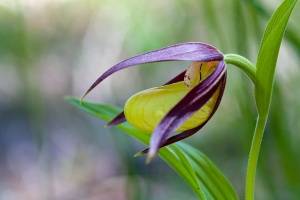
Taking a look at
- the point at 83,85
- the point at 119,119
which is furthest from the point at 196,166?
the point at 83,85

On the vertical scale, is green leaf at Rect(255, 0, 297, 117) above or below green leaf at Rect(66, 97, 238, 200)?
above

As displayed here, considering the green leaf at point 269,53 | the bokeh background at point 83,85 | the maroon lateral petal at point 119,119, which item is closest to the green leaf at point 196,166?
the maroon lateral petal at point 119,119

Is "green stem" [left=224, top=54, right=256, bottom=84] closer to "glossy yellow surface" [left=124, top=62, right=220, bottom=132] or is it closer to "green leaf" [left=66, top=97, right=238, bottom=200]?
"glossy yellow surface" [left=124, top=62, right=220, bottom=132]

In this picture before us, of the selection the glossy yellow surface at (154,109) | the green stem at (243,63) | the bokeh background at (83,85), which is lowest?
the bokeh background at (83,85)

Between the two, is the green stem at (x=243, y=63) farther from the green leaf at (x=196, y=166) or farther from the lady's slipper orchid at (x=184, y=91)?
the green leaf at (x=196, y=166)

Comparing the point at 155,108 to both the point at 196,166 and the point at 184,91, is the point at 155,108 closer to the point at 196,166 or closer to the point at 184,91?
the point at 184,91

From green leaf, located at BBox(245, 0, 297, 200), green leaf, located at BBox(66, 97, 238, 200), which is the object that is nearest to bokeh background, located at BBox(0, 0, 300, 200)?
green leaf, located at BBox(66, 97, 238, 200)
